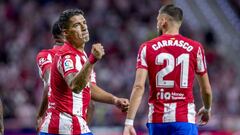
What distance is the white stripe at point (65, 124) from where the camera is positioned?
946 cm

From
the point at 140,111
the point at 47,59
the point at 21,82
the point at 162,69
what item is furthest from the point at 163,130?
the point at 21,82

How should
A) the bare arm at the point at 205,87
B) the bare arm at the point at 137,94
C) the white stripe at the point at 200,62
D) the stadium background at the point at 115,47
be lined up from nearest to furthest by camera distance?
the bare arm at the point at 137,94, the white stripe at the point at 200,62, the bare arm at the point at 205,87, the stadium background at the point at 115,47

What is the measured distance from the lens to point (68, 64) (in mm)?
9219

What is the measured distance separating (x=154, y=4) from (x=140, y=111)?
5.97m

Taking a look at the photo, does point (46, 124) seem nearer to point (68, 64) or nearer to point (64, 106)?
point (64, 106)

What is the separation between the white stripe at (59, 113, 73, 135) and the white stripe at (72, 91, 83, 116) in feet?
0.28

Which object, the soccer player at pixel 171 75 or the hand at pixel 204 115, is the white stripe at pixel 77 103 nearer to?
the soccer player at pixel 171 75

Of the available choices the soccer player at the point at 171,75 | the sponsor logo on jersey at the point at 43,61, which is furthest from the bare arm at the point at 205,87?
the sponsor logo on jersey at the point at 43,61

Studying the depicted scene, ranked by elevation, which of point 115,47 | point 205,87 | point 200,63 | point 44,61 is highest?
point 115,47

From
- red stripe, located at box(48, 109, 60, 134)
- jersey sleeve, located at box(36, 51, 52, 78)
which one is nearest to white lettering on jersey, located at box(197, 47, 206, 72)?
red stripe, located at box(48, 109, 60, 134)

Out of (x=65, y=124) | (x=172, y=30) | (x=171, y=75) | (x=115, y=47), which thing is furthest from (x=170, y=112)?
(x=115, y=47)

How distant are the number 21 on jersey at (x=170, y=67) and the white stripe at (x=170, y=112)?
0.71 feet

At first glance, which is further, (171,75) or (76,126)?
(171,75)

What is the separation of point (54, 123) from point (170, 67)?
1397 millimetres
